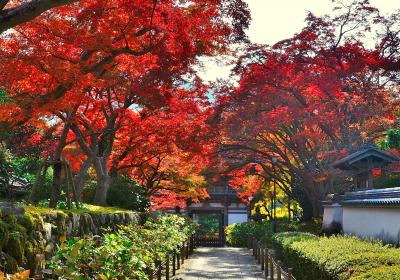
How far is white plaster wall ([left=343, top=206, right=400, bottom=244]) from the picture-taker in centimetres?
1393

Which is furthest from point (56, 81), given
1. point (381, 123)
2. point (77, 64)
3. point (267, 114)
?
point (381, 123)

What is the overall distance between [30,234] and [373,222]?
394 inches

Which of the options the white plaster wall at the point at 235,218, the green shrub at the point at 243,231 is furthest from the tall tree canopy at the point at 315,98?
the white plaster wall at the point at 235,218

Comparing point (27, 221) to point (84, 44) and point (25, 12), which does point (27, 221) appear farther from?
point (84, 44)

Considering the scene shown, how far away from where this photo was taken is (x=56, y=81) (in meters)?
15.1

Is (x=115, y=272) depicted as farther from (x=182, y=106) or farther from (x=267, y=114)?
(x=267, y=114)

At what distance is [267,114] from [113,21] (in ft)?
38.5

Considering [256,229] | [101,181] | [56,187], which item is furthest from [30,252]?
[256,229]

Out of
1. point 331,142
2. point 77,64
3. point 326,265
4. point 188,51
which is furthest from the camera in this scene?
point 331,142

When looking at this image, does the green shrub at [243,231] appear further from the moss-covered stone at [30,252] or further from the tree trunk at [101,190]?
the moss-covered stone at [30,252]

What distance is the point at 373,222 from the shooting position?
15859mm

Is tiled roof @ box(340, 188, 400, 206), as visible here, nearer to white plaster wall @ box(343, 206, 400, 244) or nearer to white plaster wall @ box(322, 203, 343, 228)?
white plaster wall @ box(343, 206, 400, 244)

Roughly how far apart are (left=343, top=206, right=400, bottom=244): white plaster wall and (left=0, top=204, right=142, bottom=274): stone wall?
7.28 metres

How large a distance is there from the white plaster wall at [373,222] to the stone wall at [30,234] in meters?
7.28
